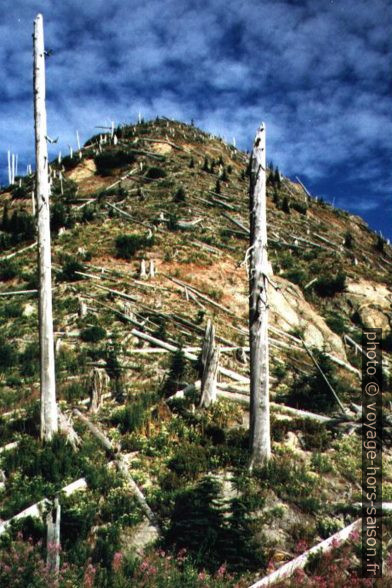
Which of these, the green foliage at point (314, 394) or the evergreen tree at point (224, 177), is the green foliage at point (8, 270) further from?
the evergreen tree at point (224, 177)

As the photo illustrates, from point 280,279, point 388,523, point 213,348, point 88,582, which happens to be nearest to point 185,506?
point 88,582

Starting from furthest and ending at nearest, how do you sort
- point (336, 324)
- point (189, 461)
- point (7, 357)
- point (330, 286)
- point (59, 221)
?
point (59, 221), point (330, 286), point (336, 324), point (7, 357), point (189, 461)

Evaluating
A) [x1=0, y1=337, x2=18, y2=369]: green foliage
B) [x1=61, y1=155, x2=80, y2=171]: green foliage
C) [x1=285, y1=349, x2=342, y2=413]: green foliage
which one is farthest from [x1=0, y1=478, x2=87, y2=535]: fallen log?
[x1=61, y1=155, x2=80, y2=171]: green foliage

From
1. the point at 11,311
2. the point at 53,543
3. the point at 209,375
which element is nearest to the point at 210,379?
the point at 209,375

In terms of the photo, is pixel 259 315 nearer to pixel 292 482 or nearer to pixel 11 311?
pixel 292 482

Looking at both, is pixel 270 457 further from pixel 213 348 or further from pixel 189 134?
pixel 189 134

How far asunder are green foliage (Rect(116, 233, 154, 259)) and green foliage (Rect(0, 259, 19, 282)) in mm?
5987

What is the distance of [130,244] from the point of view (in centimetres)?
2766

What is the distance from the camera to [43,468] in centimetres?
814

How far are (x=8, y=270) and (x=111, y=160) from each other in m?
28.4

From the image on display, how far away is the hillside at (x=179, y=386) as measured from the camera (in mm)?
6531

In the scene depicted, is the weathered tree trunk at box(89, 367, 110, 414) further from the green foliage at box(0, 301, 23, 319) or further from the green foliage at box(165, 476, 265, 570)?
the green foliage at box(0, 301, 23, 319)

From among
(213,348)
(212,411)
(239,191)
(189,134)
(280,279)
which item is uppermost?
(189,134)

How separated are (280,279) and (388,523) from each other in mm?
21461
